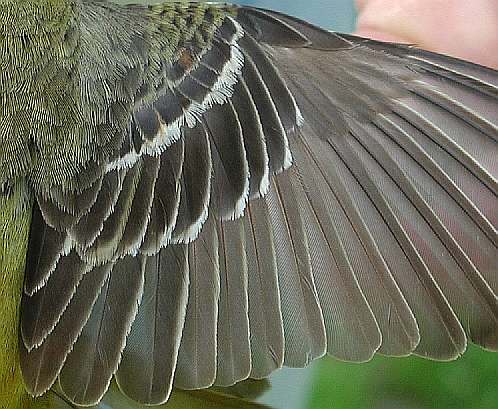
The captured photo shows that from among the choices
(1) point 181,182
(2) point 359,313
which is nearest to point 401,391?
(2) point 359,313

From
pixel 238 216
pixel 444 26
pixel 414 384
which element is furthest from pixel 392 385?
pixel 238 216

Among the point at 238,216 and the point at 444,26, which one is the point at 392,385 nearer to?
the point at 444,26

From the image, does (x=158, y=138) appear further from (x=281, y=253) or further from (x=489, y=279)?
(x=489, y=279)

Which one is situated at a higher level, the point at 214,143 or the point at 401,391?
the point at 214,143

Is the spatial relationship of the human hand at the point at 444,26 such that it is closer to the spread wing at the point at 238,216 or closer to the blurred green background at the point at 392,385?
the spread wing at the point at 238,216

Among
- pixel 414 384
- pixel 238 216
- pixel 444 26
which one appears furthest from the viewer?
pixel 414 384

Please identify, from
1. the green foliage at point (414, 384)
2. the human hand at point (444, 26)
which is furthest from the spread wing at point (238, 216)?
the green foliage at point (414, 384)
